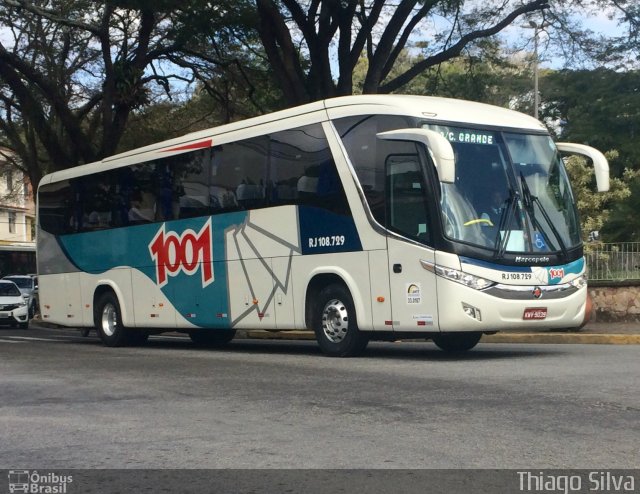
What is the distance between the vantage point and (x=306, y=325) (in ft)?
47.6

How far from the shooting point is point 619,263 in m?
21.3

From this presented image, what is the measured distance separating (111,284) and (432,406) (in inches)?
462

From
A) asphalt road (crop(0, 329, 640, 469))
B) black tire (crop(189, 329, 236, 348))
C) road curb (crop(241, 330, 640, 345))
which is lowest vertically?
road curb (crop(241, 330, 640, 345))

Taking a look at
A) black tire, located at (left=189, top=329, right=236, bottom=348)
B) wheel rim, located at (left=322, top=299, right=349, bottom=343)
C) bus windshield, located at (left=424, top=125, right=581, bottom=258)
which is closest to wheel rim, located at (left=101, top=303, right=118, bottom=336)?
black tire, located at (left=189, top=329, right=236, bottom=348)

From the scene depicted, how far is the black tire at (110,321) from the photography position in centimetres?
1902

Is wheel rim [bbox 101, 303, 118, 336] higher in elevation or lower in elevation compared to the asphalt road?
higher

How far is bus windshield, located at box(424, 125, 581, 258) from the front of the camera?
42.1 feet

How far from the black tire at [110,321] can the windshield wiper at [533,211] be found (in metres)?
8.57

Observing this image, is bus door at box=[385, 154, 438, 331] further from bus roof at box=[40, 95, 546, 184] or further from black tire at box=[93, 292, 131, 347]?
black tire at box=[93, 292, 131, 347]

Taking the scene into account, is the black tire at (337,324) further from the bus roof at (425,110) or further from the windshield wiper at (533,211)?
the windshield wiper at (533,211)

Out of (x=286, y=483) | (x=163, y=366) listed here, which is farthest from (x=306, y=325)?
(x=286, y=483)

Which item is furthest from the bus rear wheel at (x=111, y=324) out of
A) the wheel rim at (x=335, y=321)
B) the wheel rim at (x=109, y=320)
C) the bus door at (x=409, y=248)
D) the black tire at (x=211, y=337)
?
the bus door at (x=409, y=248)

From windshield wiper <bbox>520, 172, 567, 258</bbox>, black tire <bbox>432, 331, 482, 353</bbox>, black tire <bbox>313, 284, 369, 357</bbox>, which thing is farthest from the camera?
black tire <bbox>432, 331, 482, 353</bbox>

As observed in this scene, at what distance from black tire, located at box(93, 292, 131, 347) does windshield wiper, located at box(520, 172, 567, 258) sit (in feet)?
28.1
